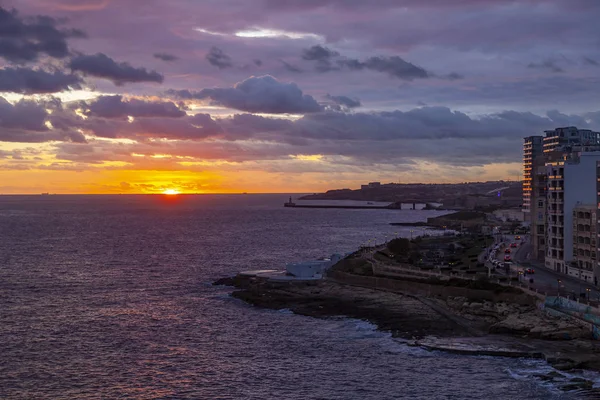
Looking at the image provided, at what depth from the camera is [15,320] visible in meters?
68.3

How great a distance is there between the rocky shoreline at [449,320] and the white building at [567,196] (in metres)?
21.7

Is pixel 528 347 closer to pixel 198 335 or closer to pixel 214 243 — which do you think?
pixel 198 335

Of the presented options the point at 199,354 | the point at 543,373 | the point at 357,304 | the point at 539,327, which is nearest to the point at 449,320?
the point at 539,327

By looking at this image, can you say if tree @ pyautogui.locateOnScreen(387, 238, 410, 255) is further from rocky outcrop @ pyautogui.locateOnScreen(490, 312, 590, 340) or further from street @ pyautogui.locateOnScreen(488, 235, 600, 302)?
rocky outcrop @ pyautogui.locateOnScreen(490, 312, 590, 340)

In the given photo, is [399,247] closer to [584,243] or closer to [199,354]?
[584,243]

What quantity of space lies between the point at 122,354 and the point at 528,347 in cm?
3338

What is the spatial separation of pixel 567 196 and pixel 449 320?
31.5 metres

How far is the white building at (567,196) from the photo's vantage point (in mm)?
82906

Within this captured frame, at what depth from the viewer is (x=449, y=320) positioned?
62.8m

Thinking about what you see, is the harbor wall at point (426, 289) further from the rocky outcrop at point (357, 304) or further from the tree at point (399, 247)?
the tree at point (399, 247)

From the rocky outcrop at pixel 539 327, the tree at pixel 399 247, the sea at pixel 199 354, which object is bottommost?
the sea at pixel 199 354

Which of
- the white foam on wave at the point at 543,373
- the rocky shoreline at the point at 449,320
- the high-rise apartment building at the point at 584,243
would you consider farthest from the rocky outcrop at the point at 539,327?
the high-rise apartment building at the point at 584,243

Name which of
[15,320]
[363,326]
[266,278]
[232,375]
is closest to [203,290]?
[266,278]

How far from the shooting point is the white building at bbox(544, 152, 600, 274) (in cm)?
8291
